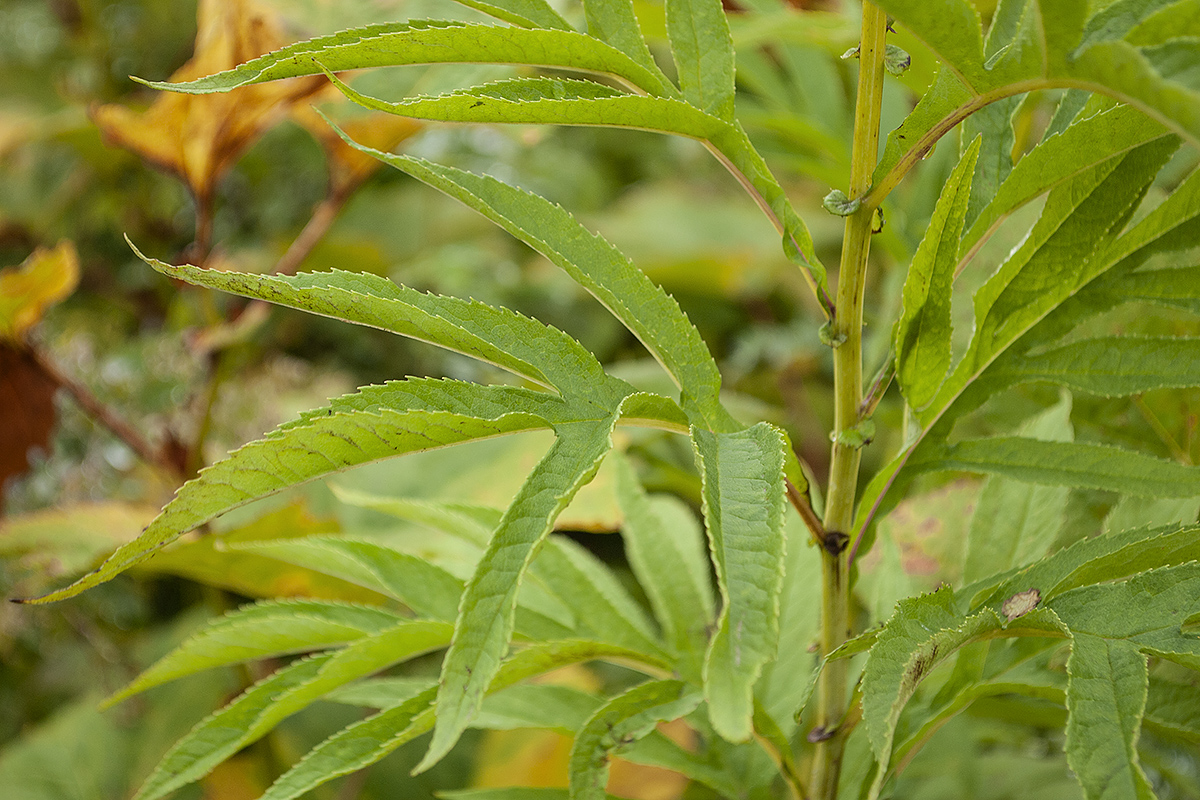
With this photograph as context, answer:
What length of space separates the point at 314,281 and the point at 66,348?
0.97 metres

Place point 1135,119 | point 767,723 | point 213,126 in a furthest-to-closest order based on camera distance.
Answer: point 213,126 → point 767,723 → point 1135,119

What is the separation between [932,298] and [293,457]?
276mm

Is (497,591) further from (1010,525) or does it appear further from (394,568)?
(1010,525)

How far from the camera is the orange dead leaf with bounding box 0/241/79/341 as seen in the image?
0.78 m

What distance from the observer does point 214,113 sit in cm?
84

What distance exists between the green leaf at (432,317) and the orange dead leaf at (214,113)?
20.1 inches

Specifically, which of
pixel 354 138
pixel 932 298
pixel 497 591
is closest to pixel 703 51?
pixel 932 298

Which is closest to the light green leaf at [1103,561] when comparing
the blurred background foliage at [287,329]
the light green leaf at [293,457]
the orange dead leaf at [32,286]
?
the blurred background foliage at [287,329]

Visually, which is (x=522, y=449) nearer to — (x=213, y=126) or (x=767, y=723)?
(x=213, y=126)

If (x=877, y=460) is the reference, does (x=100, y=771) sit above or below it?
below

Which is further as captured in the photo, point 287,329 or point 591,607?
point 287,329

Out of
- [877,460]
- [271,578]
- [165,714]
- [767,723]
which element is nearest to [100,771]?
[165,714]

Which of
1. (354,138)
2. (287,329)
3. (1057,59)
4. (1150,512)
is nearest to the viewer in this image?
(1057,59)

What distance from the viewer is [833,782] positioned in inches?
20.5
